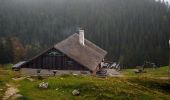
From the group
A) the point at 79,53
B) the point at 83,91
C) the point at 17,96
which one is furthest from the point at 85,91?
the point at 79,53

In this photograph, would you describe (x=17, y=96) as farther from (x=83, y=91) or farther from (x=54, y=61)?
(x=54, y=61)

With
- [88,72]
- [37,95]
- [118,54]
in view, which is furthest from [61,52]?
[118,54]

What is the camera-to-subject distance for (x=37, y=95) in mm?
30094

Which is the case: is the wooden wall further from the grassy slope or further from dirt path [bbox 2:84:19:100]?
dirt path [bbox 2:84:19:100]

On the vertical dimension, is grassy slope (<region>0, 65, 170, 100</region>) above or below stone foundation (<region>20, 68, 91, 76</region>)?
below

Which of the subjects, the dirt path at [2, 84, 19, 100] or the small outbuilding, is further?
the small outbuilding

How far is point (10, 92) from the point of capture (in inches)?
1222

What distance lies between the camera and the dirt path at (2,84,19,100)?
29.0 metres

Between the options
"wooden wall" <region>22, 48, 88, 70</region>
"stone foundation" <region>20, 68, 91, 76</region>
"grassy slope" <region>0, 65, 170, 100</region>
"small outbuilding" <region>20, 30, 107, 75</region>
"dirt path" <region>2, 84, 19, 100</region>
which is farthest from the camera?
"wooden wall" <region>22, 48, 88, 70</region>

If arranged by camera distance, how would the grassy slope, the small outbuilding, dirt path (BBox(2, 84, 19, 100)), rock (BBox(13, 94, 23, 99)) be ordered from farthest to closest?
the small outbuilding → the grassy slope → dirt path (BBox(2, 84, 19, 100)) → rock (BBox(13, 94, 23, 99))

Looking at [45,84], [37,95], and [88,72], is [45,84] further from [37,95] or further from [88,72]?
[88,72]

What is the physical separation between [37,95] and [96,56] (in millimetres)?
42074

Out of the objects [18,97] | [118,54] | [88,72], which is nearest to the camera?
[18,97]

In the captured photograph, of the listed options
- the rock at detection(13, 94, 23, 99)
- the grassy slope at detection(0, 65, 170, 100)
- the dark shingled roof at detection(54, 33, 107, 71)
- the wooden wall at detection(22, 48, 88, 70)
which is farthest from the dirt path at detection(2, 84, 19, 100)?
the wooden wall at detection(22, 48, 88, 70)
